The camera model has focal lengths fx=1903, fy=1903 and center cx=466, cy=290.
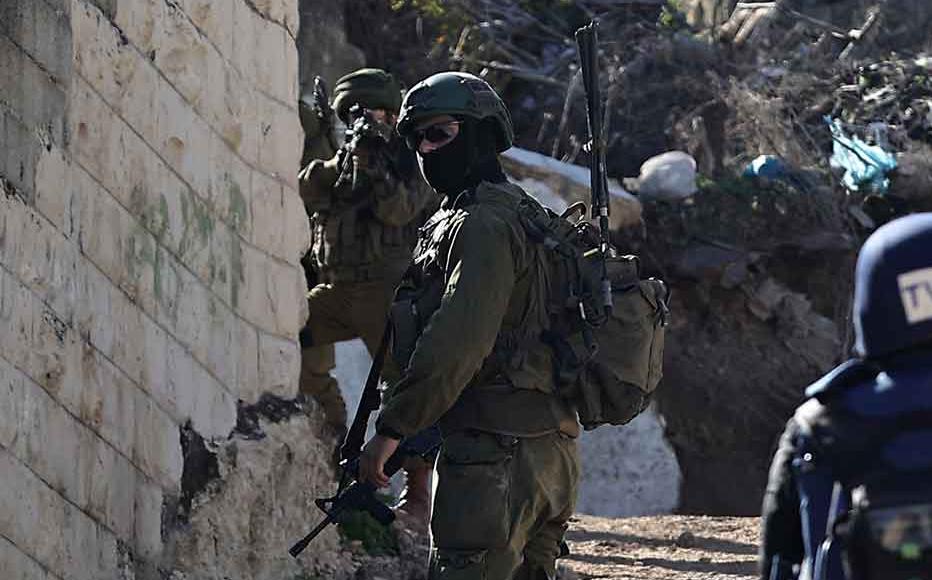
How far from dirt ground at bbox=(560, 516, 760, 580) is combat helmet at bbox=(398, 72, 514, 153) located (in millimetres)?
2561

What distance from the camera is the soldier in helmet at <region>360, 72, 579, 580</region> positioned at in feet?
12.3

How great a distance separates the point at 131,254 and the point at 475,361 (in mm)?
1161

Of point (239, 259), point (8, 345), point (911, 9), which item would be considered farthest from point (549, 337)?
point (911, 9)

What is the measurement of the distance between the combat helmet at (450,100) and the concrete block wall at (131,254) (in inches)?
32.0

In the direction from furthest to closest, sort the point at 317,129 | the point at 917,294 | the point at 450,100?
the point at 317,129 → the point at 450,100 → the point at 917,294

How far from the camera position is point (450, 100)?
4004mm

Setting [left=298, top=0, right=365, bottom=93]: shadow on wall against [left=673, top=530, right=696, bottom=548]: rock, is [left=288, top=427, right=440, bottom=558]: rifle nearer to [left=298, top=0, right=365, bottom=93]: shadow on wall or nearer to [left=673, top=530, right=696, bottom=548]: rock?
[left=673, top=530, right=696, bottom=548]: rock

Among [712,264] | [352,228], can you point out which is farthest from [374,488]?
[712,264]

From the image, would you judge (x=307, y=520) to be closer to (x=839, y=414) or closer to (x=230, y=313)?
(x=230, y=313)

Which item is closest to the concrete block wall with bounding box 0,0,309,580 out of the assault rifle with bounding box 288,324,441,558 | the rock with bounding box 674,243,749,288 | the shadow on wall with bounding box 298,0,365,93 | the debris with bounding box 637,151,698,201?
the assault rifle with bounding box 288,324,441,558

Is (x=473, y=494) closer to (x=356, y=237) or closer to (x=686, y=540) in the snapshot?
(x=356, y=237)

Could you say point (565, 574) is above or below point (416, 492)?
below

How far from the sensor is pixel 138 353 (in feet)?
15.0

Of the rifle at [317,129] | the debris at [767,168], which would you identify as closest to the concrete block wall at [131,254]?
the rifle at [317,129]
